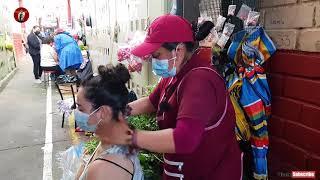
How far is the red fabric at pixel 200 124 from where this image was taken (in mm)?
1510

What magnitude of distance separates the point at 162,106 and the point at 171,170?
0.38m

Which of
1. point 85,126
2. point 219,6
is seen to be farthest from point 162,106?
point 219,6

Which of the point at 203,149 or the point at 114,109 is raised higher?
the point at 114,109

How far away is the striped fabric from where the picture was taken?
225 cm

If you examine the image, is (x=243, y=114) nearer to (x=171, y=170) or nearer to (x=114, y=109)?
(x=171, y=170)

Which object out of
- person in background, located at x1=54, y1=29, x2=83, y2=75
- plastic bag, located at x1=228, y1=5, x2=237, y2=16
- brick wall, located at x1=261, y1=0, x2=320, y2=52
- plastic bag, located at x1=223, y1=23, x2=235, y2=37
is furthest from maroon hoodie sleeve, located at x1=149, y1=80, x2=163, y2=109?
person in background, located at x1=54, y1=29, x2=83, y2=75

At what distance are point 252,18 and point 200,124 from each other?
1.12 meters

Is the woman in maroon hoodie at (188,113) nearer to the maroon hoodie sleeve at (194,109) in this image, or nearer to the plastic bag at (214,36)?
the maroon hoodie sleeve at (194,109)

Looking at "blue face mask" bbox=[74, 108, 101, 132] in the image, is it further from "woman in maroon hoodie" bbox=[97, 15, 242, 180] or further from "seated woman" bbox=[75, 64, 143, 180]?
"woman in maroon hoodie" bbox=[97, 15, 242, 180]

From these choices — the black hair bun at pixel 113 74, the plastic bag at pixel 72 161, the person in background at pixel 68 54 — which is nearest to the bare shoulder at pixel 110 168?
the black hair bun at pixel 113 74

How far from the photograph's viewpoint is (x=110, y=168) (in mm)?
1507

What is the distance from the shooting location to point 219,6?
8.99 ft

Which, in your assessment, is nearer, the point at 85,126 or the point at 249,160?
the point at 85,126

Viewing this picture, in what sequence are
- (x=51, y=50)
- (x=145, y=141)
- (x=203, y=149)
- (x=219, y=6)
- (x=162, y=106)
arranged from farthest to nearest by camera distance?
(x=51, y=50) < (x=219, y=6) < (x=162, y=106) < (x=203, y=149) < (x=145, y=141)
